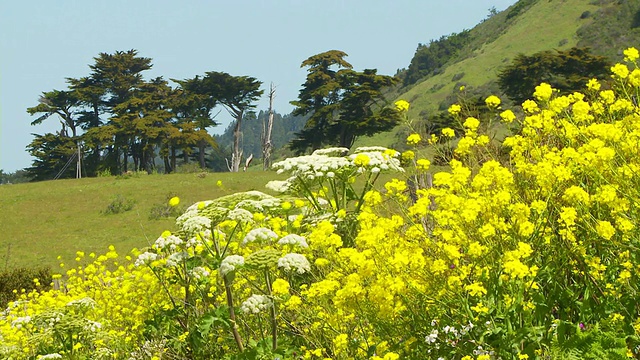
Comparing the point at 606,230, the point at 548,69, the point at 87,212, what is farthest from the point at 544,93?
→ the point at 548,69

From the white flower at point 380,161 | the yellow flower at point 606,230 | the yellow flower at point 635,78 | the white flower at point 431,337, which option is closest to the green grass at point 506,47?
the white flower at point 380,161

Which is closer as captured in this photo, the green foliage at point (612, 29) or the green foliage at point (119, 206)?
the green foliage at point (119, 206)

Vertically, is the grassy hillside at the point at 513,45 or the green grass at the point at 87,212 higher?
the grassy hillside at the point at 513,45

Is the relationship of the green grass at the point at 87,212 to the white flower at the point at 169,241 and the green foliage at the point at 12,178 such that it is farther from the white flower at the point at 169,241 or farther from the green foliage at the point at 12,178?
the green foliage at the point at 12,178

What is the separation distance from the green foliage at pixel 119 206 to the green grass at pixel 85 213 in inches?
11.5

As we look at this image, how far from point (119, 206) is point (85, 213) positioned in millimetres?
1446

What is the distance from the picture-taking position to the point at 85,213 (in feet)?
86.3

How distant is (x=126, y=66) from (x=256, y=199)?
154 feet

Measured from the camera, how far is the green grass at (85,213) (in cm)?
2103

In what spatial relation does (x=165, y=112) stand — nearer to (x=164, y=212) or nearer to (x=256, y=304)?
(x=164, y=212)

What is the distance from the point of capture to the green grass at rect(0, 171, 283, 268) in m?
21.0

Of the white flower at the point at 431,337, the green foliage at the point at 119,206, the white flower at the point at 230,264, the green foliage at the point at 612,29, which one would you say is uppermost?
the green foliage at the point at 612,29

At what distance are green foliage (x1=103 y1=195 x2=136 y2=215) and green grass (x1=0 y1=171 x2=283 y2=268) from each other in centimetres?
29

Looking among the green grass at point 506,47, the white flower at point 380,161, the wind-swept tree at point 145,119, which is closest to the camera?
the white flower at point 380,161
